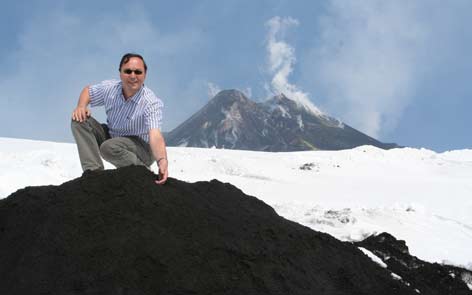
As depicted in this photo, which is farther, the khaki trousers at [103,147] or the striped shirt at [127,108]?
the khaki trousers at [103,147]

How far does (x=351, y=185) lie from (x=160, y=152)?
9563 millimetres

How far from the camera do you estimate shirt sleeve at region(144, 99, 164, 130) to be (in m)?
3.65

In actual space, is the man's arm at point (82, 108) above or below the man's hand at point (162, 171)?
above

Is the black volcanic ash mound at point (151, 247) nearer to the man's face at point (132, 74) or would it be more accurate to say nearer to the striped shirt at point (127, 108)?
the striped shirt at point (127, 108)

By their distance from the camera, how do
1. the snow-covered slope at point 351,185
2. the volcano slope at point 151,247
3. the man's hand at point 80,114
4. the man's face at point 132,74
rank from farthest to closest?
the snow-covered slope at point 351,185
the man's hand at point 80,114
the man's face at point 132,74
the volcano slope at point 151,247

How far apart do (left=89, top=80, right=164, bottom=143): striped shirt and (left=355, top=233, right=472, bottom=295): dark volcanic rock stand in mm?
2433

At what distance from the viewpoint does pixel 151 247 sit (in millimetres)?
2969

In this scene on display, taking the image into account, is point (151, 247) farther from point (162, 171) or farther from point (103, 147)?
point (103, 147)

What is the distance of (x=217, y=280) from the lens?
2898mm

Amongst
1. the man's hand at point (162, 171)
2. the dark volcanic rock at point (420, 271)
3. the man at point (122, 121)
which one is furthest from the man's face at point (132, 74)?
the dark volcanic rock at point (420, 271)

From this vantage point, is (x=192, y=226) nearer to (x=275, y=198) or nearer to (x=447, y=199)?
(x=275, y=198)

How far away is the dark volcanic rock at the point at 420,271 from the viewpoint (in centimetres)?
418

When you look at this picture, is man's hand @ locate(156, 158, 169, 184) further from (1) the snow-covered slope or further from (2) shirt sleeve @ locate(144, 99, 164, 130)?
(1) the snow-covered slope

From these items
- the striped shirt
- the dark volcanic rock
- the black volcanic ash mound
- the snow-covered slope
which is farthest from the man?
the snow-covered slope
